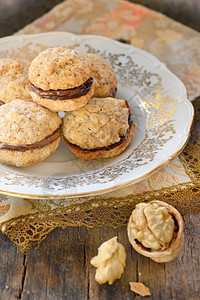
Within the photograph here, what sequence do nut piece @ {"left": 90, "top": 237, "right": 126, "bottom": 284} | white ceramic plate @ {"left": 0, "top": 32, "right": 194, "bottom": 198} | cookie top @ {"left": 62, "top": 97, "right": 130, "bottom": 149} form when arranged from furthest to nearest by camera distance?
cookie top @ {"left": 62, "top": 97, "right": 130, "bottom": 149} → white ceramic plate @ {"left": 0, "top": 32, "right": 194, "bottom": 198} → nut piece @ {"left": 90, "top": 237, "right": 126, "bottom": 284}

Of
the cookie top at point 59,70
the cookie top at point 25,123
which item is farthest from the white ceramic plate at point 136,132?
the cookie top at point 59,70

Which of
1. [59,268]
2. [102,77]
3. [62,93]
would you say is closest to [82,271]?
[59,268]

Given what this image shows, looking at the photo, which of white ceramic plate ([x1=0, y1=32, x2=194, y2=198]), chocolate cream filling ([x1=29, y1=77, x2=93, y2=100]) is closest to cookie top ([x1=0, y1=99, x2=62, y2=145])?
chocolate cream filling ([x1=29, y1=77, x2=93, y2=100])

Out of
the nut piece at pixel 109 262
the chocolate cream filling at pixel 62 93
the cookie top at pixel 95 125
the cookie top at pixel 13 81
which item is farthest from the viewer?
the cookie top at pixel 13 81

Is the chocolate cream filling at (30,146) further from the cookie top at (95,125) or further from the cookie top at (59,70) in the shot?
the cookie top at (59,70)

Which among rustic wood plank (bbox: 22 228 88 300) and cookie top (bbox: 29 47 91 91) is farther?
cookie top (bbox: 29 47 91 91)

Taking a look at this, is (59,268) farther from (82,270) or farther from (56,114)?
(56,114)

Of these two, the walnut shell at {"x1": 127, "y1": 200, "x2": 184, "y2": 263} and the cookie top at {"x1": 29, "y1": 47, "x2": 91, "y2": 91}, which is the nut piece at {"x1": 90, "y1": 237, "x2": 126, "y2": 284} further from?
the cookie top at {"x1": 29, "y1": 47, "x2": 91, "y2": 91}
